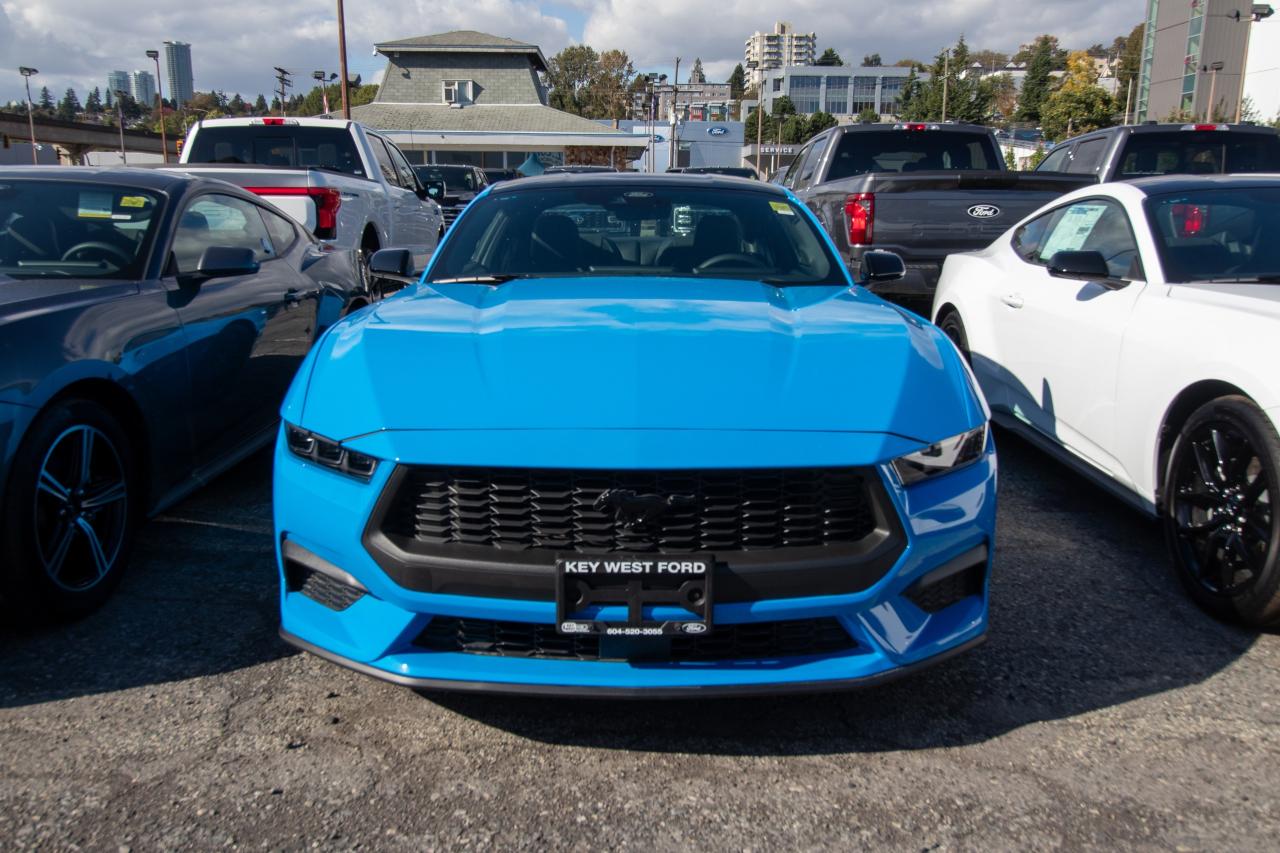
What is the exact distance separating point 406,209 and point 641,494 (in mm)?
9463

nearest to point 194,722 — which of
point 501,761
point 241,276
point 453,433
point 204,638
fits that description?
point 204,638

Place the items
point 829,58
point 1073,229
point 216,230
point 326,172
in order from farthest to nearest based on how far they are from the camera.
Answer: point 829,58 → point 326,172 → point 1073,229 → point 216,230

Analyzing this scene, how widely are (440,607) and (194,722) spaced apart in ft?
2.99

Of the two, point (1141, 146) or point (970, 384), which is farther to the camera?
point (1141, 146)

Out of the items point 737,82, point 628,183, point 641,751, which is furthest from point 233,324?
point 737,82

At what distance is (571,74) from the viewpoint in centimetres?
10900

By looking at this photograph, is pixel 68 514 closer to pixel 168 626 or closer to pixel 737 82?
pixel 168 626

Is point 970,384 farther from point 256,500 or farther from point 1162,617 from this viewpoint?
point 256,500

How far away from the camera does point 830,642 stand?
2.58 metres

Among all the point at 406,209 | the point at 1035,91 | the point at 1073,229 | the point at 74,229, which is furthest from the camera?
the point at 1035,91

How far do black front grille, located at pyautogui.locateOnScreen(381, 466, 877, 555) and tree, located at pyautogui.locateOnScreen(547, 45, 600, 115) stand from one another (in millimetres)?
109732

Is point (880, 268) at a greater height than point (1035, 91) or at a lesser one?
lesser

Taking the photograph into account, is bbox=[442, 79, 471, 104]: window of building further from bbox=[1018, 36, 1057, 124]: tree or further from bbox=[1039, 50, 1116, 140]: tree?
bbox=[1018, 36, 1057, 124]: tree

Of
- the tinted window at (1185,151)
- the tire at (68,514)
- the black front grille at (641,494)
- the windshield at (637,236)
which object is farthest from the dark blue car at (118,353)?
the tinted window at (1185,151)
